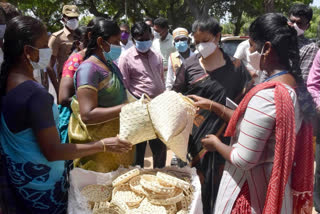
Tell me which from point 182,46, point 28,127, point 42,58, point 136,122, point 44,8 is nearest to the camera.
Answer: point 28,127

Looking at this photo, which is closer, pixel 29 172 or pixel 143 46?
pixel 29 172

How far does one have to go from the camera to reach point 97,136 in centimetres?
214

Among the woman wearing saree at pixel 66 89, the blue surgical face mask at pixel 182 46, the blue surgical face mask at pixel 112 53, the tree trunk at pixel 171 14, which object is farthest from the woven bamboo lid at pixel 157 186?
the tree trunk at pixel 171 14

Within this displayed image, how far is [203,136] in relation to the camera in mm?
2564

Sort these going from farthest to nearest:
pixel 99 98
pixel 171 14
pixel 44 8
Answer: pixel 171 14, pixel 44 8, pixel 99 98

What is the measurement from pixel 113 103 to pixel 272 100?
112 cm

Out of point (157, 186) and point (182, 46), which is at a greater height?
point (182, 46)

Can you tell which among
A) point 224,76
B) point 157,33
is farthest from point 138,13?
point 224,76

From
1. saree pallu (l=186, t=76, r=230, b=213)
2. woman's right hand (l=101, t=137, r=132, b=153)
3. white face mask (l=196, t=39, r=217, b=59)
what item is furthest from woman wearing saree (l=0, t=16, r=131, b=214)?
white face mask (l=196, t=39, r=217, b=59)

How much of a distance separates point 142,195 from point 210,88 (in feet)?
3.68

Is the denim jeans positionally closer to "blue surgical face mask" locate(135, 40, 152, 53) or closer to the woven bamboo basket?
"blue surgical face mask" locate(135, 40, 152, 53)

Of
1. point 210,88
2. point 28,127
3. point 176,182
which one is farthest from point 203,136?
point 28,127

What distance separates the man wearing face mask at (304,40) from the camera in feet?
10.4

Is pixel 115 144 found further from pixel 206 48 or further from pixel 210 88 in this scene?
pixel 206 48
